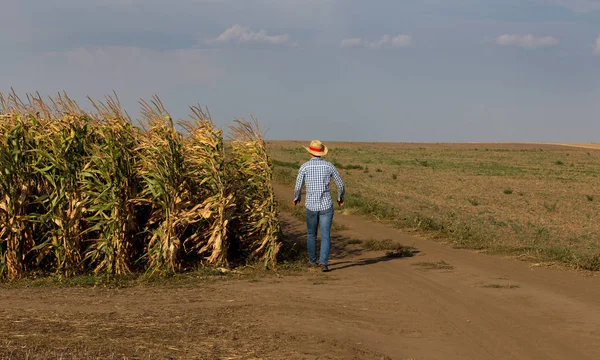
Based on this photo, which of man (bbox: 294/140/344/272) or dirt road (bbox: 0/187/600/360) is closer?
dirt road (bbox: 0/187/600/360)

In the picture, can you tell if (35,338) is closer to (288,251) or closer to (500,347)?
(500,347)

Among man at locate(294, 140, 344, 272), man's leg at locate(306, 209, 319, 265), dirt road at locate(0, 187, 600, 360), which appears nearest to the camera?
dirt road at locate(0, 187, 600, 360)

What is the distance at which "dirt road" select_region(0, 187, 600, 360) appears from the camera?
635 cm

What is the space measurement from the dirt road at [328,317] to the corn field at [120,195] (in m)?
0.94

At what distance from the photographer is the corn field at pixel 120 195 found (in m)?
9.76

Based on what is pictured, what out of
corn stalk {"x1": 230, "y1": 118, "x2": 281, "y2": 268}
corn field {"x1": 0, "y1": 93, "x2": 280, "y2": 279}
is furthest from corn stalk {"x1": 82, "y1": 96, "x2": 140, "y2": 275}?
corn stalk {"x1": 230, "y1": 118, "x2": 281, "y2": 268}

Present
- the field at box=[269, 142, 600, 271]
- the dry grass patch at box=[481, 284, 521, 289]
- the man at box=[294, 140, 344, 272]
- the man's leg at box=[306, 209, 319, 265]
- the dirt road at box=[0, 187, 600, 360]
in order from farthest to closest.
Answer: the field at box=[269, 142, 600, 271] < the man's leg at box=[306, 209, 319, 265] < the man at box=[294, 140, 344, 272] < the dry grass patch at box=[481, 284, 521, 289] < the dirt road at box=[0, 187, 600, 360]

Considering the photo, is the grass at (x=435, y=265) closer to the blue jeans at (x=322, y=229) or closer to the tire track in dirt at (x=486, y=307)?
the tire track in dirt at (x=486, y=307)

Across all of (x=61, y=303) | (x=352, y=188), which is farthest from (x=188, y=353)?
(x=352, y=188)

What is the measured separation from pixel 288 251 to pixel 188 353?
576 centimetres

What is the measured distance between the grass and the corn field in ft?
8.47

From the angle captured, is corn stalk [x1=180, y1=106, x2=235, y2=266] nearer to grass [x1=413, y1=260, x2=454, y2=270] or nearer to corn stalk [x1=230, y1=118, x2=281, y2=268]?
corn stalk [x1=230, y1=118, x2=281, y2=268]

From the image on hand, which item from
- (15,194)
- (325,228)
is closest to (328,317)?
(325,228)

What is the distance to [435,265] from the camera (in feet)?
36.8
